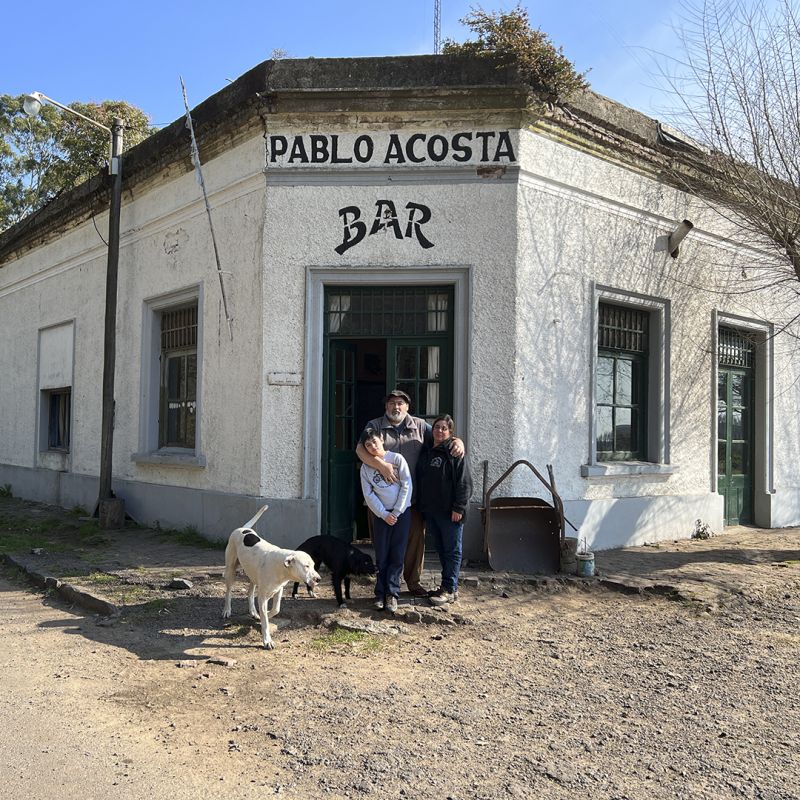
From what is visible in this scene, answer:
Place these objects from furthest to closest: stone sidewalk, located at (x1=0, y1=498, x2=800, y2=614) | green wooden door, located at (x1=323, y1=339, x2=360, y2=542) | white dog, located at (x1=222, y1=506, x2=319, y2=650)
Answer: green wooden door, located at (x1=323, y1=339, x2=360, y2=542)
stone sidewalk, located at (x1=0, y1=498, x2=800, y2=614)
white dog, located at (x1=222, y1=506, x2=319, y2=650)

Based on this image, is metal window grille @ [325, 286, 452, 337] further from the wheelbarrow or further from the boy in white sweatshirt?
the boy in white sweatshirt

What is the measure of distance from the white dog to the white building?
7.88 ft

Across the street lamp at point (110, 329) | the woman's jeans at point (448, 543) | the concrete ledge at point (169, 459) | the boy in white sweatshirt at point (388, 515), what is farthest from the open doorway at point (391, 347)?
the street lamp at point (110, 329)

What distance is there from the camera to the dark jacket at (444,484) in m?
6.49

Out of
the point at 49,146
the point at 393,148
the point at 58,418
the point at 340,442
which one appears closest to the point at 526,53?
the point at 393,148

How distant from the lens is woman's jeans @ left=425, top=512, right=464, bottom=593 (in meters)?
6.59

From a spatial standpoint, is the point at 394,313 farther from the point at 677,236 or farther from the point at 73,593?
the point at 73,593

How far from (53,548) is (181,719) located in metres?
5.68

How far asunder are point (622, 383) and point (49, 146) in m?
23.9

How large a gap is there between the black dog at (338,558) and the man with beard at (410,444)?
0.56 metres

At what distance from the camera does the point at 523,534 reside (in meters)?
7.75

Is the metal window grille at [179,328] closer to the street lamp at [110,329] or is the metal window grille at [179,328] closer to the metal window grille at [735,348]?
the street lamp at [110,329]

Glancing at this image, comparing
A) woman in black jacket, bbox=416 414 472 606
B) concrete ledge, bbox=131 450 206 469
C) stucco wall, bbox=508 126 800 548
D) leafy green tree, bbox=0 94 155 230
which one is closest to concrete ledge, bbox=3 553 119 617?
concrete ledge, bbox=131 450 206 469

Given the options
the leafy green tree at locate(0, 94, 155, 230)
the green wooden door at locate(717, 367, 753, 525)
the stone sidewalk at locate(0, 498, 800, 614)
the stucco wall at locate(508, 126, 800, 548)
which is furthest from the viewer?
the leafy green tree at locate(0, 94, 155, 230)
